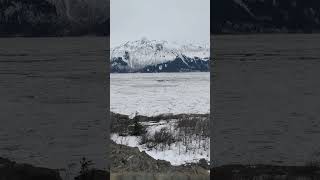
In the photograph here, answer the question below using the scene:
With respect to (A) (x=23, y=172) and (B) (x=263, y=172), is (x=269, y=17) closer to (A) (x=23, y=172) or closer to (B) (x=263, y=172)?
(B) (x=263, y=172)

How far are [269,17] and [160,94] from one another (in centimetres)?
1052

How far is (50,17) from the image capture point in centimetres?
583

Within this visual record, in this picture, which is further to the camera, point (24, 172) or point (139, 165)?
point (139, 165)

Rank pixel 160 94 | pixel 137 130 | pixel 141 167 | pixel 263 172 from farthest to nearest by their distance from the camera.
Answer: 1. pixel 160 94
2. pixel 137 130
3. pixel 141 167
4. pixel 263 172

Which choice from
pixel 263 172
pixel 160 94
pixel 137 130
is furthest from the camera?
pixel 160 94

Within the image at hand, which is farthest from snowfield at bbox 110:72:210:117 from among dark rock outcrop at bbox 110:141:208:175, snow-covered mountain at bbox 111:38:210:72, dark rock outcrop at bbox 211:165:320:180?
dark rock outcrop at bbox 211:165:320:180

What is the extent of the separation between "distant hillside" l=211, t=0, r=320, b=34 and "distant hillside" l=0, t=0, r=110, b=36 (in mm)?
1364

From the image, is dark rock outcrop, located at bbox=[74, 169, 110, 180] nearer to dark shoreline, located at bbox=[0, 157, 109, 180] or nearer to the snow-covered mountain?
dark shoreline, located at bbox=[0, 157, 109, 180]

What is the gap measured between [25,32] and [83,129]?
134cm

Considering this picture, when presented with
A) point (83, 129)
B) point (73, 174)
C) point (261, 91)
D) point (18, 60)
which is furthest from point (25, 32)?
point (261, 91)

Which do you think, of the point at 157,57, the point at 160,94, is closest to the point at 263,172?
the point at 157,57

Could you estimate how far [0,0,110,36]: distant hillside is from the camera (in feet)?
18.7

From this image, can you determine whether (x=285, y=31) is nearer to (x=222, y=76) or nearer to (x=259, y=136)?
(x=222, y=76)

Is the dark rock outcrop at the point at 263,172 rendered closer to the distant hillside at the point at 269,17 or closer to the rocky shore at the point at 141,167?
the rocky shore at the point at 141,167
